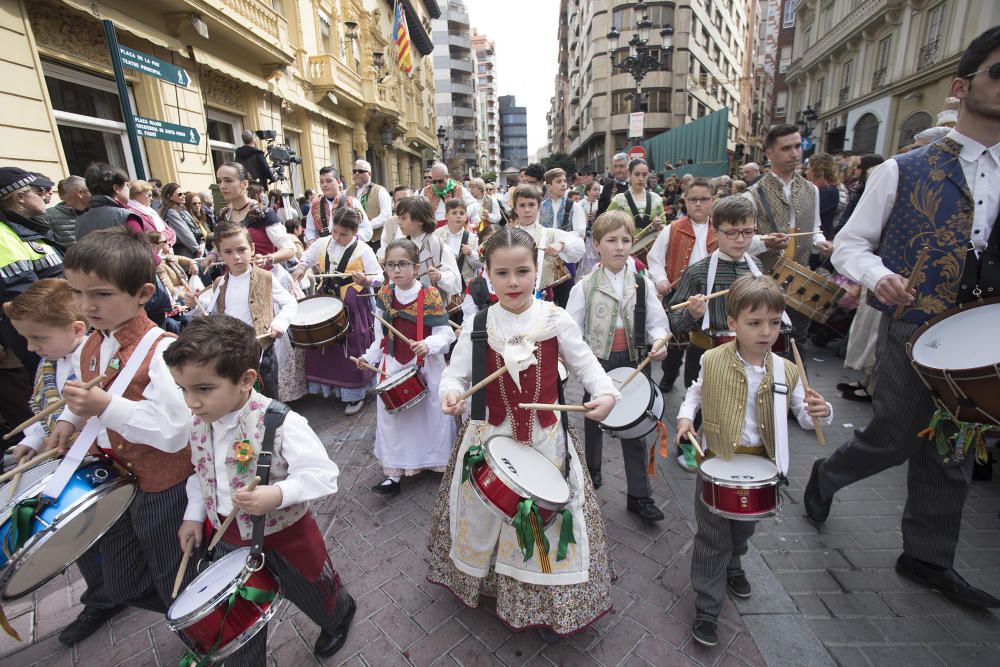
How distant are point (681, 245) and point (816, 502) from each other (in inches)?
94.8

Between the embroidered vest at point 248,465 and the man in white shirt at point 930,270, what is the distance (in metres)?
2.98

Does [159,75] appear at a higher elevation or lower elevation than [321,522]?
higher

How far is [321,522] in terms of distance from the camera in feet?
11.1

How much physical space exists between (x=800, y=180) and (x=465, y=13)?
257 ft

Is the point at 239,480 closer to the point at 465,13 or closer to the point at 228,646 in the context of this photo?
the point at 228,646

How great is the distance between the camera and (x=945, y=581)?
8.14ft

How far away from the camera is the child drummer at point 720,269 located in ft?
10.6

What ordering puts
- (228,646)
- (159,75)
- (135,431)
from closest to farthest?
1. (228,646)
2. (135,431)
3. (159,75)

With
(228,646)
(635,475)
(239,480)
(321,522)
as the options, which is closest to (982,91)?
(635,475)

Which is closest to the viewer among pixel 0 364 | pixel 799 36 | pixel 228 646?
pixel 228 646

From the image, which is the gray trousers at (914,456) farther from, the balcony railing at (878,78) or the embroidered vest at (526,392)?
the balcony railing at (878,78)

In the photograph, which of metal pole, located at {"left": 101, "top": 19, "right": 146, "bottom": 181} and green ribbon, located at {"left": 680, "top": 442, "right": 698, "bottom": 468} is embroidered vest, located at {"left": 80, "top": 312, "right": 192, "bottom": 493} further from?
metal pole, located at {"left": 101, "top": 19, "right": 146, "bottom": 181}

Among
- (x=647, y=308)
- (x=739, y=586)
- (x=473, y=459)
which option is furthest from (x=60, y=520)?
(x=647, y=308)

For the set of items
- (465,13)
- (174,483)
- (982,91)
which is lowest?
(174,483)
